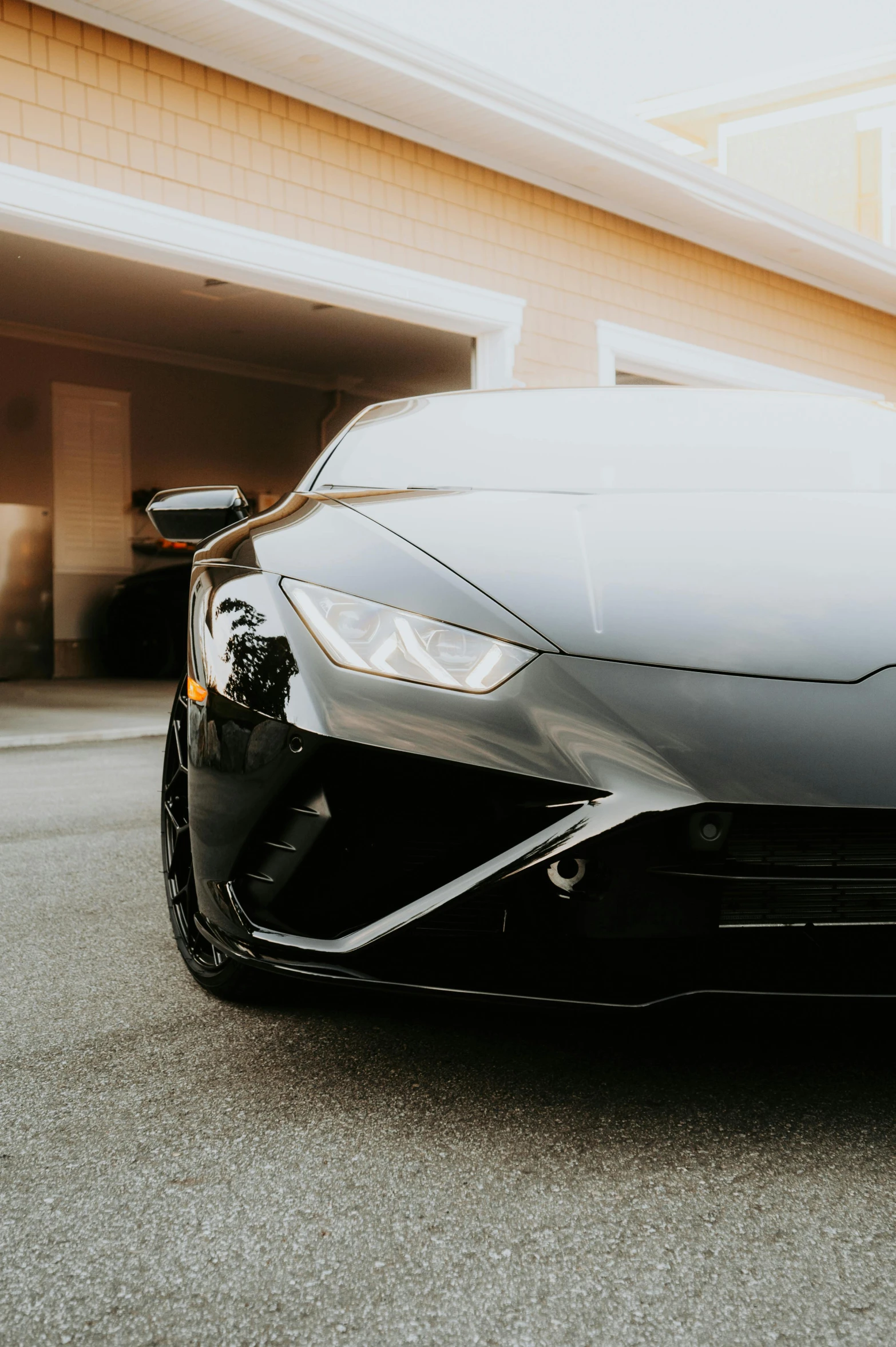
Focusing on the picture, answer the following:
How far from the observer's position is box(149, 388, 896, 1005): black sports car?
1365 mm

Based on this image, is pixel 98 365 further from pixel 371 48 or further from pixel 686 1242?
pixel 686 1242

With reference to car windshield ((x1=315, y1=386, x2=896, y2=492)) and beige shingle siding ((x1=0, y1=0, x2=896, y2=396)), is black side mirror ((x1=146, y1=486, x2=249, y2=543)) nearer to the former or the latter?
car windshield ((x1=315, y1=386, x2=896, y2=492))

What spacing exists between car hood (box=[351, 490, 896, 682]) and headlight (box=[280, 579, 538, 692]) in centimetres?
8

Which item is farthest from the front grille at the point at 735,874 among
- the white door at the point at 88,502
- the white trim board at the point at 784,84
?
the white trim board at the point at 784,84

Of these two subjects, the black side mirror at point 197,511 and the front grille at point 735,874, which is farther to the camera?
the black side mirror at point 197,511

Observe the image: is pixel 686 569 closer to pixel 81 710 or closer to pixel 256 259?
pixel 256 259

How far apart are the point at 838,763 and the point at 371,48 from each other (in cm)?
654

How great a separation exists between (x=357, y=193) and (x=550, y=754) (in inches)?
267

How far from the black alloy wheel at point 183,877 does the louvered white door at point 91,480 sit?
10.8 metres

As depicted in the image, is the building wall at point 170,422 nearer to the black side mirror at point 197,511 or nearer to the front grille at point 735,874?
the black side mirror at point 197,511

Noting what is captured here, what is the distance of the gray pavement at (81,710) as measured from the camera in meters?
6.52

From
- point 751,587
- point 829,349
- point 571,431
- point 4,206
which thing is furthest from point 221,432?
point 751,587

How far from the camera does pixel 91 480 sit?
12.7 meters

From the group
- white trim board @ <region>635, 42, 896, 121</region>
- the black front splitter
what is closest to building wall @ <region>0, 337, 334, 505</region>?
the black front splitter
